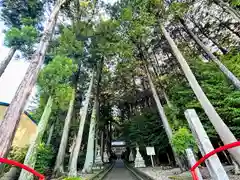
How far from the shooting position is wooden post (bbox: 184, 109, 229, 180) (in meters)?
3.46

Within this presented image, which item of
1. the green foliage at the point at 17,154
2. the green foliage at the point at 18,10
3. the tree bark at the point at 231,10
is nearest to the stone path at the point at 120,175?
the green foliage at the point at 17,154

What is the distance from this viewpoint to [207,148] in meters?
3.79

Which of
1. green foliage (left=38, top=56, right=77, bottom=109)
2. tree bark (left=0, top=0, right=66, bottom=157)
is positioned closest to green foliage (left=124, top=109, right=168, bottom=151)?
green foliage (left=38, top=56, right=77, bottom=109)

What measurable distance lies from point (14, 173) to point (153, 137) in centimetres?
1088

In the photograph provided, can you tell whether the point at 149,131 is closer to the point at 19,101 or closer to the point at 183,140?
the point at 183,140

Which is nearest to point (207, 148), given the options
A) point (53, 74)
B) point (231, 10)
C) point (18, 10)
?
point (53, 74)

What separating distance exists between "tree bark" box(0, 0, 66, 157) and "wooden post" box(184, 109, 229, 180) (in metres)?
4.26

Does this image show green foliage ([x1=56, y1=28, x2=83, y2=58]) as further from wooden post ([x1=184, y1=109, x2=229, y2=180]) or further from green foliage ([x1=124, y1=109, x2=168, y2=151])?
green foliage ([x1=124, y1=109, x2=168, y2=151])

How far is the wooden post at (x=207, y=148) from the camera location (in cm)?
346

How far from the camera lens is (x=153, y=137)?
1536cm

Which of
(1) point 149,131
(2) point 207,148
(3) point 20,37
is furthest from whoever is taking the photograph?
(1) point 149,131

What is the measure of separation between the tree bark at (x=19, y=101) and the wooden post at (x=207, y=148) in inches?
168

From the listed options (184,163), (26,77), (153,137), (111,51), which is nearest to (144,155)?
(153,137)

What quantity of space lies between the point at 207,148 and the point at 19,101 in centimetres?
465
